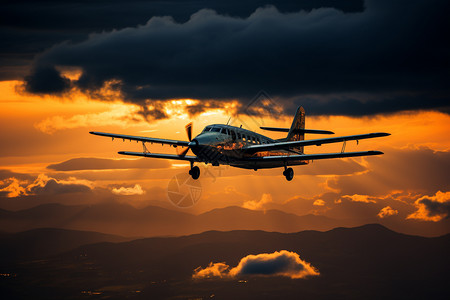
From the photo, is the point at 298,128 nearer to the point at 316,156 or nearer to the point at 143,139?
the point at 316,156

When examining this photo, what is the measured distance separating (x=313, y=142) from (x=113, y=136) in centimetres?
2285

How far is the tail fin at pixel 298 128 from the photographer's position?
2753 inches

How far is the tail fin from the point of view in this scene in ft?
229

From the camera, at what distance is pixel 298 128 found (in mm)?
70938

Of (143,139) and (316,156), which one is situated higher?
(143,139)

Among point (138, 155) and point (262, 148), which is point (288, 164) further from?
point (138, 155)

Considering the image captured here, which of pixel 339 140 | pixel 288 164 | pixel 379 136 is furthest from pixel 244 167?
pixel 379 136

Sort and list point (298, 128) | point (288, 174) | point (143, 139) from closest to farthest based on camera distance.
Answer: point (143, 139)
point (288, 174)
point (298, 128)

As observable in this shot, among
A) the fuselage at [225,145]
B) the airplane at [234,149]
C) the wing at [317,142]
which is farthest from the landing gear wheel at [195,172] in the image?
the wing at [317,142]

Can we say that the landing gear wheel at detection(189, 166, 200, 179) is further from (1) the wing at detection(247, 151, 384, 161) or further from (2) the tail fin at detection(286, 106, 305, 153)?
(2) the tail fin at detection(286, 106, 305, 153)

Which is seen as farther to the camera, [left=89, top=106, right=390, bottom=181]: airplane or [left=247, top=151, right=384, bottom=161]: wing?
[left=89, top=106, right=390, bottom=181]: airplane

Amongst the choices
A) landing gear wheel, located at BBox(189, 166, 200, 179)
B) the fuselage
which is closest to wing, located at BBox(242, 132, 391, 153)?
the fuselage

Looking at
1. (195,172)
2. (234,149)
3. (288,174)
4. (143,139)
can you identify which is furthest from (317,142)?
(143,139)

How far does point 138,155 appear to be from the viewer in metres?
57.1
